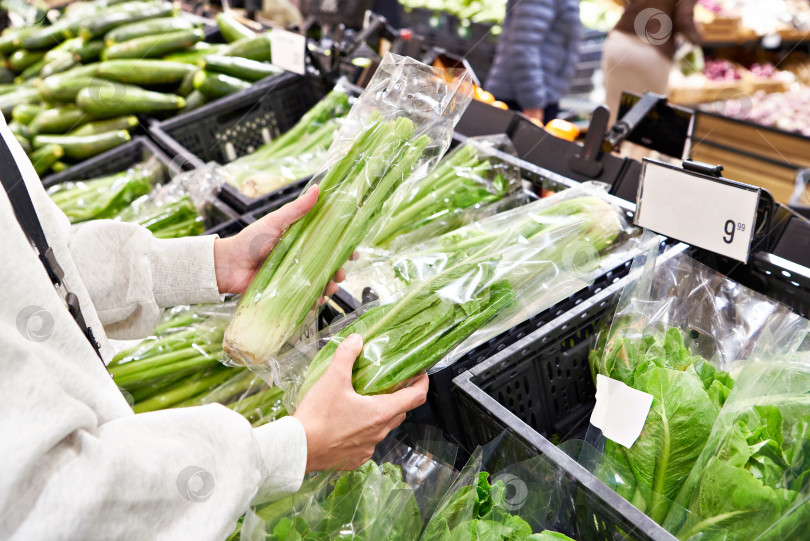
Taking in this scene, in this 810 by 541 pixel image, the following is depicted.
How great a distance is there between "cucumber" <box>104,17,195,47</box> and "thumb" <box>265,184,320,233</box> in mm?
2700

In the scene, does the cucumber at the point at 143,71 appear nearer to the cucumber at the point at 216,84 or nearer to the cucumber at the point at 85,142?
the cucumber at the point at 216,84

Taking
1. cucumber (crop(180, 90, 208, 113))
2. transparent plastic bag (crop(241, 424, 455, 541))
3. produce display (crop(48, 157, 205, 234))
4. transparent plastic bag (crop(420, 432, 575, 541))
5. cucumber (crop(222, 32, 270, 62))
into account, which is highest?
cucumber (crop(222, 32, 270, 62))

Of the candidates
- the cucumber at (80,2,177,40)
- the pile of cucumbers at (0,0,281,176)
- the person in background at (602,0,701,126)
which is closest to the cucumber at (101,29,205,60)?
the pile of cucumbers at (0,0,281,176)

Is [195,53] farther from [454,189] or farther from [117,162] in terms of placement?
[454,189]

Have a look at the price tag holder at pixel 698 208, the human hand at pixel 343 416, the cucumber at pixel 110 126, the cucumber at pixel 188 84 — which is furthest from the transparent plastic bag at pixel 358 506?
the cucumber at pixel 188 84

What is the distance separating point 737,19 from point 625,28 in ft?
6.10

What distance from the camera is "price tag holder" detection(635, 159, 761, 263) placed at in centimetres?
148

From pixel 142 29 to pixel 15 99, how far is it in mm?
868

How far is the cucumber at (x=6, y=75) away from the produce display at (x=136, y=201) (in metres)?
1.68

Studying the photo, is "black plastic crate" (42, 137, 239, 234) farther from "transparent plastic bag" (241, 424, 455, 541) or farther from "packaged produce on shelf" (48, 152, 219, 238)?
"transparent plastic bag" (241, 424, 455, 541)

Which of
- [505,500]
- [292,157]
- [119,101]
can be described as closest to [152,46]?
[119,101]

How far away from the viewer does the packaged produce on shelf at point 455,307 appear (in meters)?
1.28

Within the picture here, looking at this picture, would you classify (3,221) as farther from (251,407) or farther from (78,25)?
(78,25)

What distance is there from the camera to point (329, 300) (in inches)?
68.5
